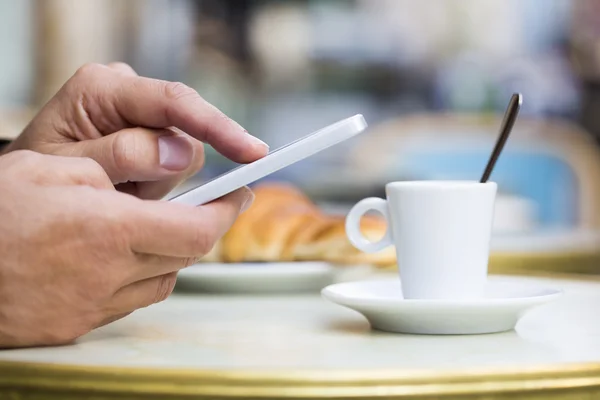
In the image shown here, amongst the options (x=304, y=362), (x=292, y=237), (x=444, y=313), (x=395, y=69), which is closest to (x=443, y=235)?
(x=444, y=313)

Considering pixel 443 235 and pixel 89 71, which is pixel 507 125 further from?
pixel 89 71

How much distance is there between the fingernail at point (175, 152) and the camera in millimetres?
641

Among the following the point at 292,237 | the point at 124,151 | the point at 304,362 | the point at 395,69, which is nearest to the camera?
the point at 304,362

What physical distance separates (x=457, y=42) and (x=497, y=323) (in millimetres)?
3675

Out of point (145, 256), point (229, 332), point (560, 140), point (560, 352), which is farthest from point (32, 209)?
point (560, 140)

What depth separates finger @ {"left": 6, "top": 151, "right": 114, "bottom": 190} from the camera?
1.76 feet

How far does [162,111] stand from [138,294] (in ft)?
0.45

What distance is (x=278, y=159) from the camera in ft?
1.83

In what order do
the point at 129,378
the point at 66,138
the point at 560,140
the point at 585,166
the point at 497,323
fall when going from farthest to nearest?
the point at 560,140 < the point at 585,166 < the point at 66,138 < the point at 497,323 < the point at 129,378

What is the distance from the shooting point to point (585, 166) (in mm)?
3748

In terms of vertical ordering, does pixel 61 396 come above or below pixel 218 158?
below

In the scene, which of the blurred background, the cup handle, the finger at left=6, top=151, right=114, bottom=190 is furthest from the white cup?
the blurred background

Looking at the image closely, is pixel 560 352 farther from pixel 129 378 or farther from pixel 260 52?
pixel 260 52

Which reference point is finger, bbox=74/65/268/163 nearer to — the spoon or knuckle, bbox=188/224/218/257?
knuckle, bbox=188/224/218/257
